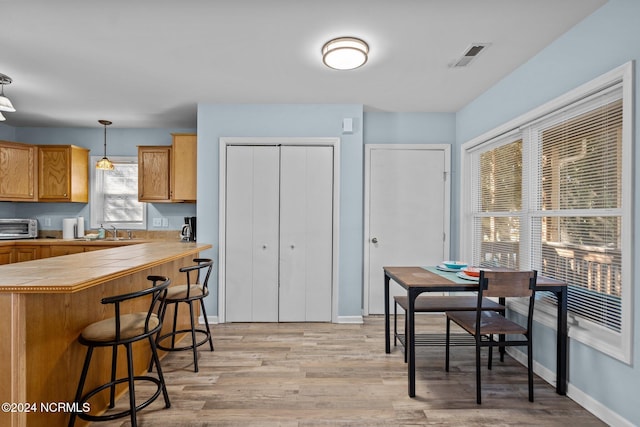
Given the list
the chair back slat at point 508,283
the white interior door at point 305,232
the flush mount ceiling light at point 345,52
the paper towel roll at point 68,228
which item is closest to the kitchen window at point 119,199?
the paper towel roll at point 68,228

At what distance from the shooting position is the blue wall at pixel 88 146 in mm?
4973

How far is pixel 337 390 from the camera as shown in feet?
7.97

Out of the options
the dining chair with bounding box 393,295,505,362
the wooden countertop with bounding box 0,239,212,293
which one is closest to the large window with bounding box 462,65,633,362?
the dining chair with bounding box 393,295,505,362

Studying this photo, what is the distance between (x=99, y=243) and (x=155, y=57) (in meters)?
2.71

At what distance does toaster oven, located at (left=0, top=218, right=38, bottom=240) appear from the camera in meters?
4.50

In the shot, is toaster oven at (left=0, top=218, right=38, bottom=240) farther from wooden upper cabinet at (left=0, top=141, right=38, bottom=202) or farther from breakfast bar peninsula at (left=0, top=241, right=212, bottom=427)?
breakfast bar peninsula at (left=0, top=241, right=212, bottom=427)

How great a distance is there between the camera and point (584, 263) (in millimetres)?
2295

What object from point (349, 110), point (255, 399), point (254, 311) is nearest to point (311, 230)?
point (254, 311)

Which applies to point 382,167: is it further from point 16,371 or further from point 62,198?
point 62,198

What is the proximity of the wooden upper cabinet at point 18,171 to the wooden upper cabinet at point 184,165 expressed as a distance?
1.98 meters

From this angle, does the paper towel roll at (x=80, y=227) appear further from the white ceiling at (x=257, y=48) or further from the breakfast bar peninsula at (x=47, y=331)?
the breakfast bar peninsula at (x=47, y=331)

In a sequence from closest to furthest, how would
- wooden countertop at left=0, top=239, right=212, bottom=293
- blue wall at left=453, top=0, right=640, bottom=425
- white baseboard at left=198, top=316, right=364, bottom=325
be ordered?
wooden countertop at left=0, top=239, right=212, bottom=293 < blue wall at left=453, top=0, right=640, bottom=425 < white baseboard at left=198, top=316, right=364, bottom=325

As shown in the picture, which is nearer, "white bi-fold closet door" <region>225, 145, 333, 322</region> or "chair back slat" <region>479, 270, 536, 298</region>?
"chair back slat" <region>479, 270, 536, 298</region>

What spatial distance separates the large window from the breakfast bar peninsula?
276cm
